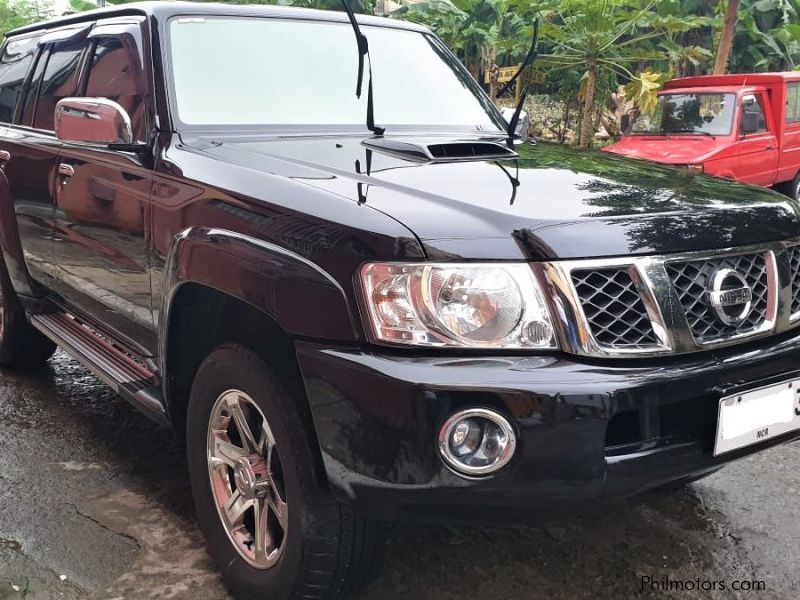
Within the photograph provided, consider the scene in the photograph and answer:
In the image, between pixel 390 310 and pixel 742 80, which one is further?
pixel 742 80

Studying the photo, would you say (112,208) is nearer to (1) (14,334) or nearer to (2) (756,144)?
(1) (14,334)

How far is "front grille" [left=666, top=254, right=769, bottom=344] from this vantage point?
1966 millimetres

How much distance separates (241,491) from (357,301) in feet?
2.75

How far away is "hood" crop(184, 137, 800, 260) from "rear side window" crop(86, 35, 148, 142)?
348 millimetres

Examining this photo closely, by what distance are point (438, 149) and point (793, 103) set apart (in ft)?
31.4

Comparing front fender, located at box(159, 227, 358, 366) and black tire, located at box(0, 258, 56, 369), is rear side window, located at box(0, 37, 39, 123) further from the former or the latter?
front fender, located at box(159, 227, 358, 366)

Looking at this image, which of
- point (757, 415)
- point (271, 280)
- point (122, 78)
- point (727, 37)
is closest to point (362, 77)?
point (122, 78)

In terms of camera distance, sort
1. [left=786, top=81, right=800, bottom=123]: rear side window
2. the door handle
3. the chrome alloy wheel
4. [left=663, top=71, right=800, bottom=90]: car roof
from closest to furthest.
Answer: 1. the chrome alloy wheel
2. the door handle
3. [left=663, top=71, right=800, bottom=90]: car roof
4. [left=786, top=81, right=800, bottom=123]: rear side window

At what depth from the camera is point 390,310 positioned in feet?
6.10

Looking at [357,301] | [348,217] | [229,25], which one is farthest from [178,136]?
[357,301]

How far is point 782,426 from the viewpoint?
2160mm

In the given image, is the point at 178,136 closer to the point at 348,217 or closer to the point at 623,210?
the point at 348,217

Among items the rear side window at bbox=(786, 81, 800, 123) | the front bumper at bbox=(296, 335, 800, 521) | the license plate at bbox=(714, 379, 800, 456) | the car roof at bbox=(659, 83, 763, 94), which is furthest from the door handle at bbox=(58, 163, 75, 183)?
the rear side window at bbox=(786, 81, 800, 123)

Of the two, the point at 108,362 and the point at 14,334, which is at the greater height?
the point at 108,362
